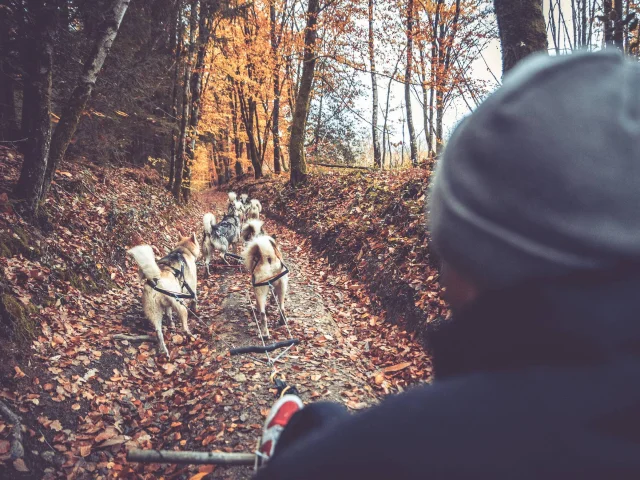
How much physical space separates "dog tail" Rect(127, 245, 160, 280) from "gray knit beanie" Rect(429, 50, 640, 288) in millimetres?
5645

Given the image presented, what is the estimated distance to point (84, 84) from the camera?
6.84 metres

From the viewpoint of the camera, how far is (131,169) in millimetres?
14750

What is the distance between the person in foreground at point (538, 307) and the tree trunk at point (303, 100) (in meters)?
16.2

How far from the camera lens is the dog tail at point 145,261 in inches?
215

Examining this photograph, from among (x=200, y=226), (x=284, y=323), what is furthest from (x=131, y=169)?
(x=284, y=323)

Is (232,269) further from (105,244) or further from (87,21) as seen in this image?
(87,21)

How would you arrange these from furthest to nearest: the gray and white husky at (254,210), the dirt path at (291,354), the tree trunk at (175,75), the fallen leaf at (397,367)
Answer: the gray and white husky at (254,210), the tree trunk at (175,75), the fallen leaf at (397,367), the dirt path at (291,354)

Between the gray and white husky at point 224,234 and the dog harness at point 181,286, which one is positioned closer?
the dog harness at point 181,286

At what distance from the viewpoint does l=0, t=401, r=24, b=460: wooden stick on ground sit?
130 inches

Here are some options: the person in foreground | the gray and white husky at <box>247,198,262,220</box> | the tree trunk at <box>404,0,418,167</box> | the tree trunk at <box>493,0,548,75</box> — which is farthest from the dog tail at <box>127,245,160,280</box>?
the tree trunk at <box>404,0,418,167</box>

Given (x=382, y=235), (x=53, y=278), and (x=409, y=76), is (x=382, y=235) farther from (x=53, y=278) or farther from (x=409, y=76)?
(x=409, y=76)

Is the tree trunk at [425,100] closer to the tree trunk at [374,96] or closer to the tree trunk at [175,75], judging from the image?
the tree trunk at [374,96]

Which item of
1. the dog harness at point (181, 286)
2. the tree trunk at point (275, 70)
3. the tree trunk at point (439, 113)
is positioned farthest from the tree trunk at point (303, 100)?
the dog harness at point (181, 286)

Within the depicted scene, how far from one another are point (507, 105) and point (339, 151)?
82.4 ft
